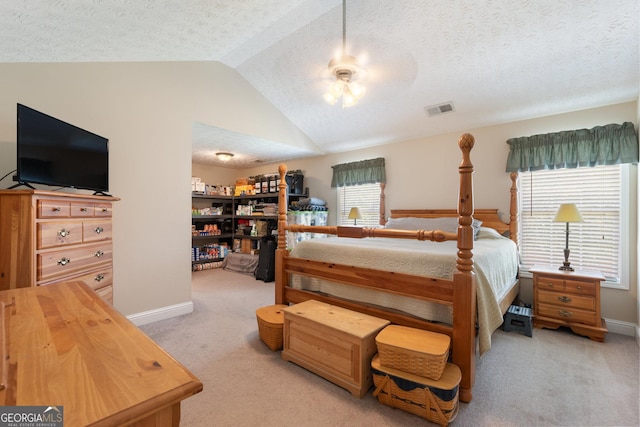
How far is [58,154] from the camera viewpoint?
2.02 m

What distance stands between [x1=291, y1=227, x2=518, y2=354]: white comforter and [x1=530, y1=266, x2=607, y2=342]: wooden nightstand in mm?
423

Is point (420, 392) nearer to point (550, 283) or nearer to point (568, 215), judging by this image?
point (550, 283)

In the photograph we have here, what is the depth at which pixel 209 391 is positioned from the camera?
72.2 inches

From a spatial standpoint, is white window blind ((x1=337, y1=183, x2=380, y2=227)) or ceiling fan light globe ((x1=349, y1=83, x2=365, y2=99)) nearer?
ceiling fan light globe ((x1=349, y1=83, x2=365, y2=99))

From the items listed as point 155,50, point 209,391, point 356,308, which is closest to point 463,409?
point 356,308

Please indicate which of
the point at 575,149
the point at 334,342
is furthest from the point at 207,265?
the point at 575,149

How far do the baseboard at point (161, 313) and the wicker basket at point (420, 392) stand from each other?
230 centimetres

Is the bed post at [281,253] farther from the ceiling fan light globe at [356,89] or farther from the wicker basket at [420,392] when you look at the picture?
the wicker basket at [420,392]

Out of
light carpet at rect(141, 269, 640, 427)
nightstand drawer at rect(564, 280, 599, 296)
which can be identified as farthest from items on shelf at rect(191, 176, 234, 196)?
nightstand drawer at rect(564, 280, 599, 296)

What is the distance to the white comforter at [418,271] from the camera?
1851mm

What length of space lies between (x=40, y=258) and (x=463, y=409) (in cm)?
263

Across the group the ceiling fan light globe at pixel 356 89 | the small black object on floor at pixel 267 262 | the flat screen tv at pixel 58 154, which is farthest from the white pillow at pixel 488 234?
the flat screen tv at pixel 58 154

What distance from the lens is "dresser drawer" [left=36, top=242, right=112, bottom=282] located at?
172 cm

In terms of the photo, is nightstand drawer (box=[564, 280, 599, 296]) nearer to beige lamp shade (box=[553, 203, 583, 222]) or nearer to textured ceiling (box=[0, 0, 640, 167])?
beige lamp shade (box=[553, 203, 583, 222])
